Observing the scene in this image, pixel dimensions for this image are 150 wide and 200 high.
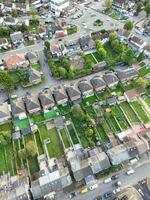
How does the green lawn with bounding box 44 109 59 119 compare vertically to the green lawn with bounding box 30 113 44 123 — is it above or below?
above

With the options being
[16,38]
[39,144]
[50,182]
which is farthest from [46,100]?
[16,38]

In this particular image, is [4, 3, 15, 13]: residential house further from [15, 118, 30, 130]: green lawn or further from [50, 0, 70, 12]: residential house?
[15, 118, 30, 130]: green lawn

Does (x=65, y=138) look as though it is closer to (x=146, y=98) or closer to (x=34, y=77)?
(x=34, y=77)

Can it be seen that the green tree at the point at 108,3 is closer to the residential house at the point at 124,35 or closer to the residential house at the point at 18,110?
the residential house at the point at 124,35

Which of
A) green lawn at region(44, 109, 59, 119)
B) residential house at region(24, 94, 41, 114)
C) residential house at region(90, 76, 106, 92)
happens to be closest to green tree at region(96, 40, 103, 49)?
residential house at region(90, 76, 106, 92)

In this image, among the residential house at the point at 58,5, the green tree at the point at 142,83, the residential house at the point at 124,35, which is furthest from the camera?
the residential house at the point at 58,5

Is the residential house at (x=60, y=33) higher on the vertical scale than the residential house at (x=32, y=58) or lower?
higher

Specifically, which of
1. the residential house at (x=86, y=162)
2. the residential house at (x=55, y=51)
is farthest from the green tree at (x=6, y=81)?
the residential house at (x=86, y=162)
